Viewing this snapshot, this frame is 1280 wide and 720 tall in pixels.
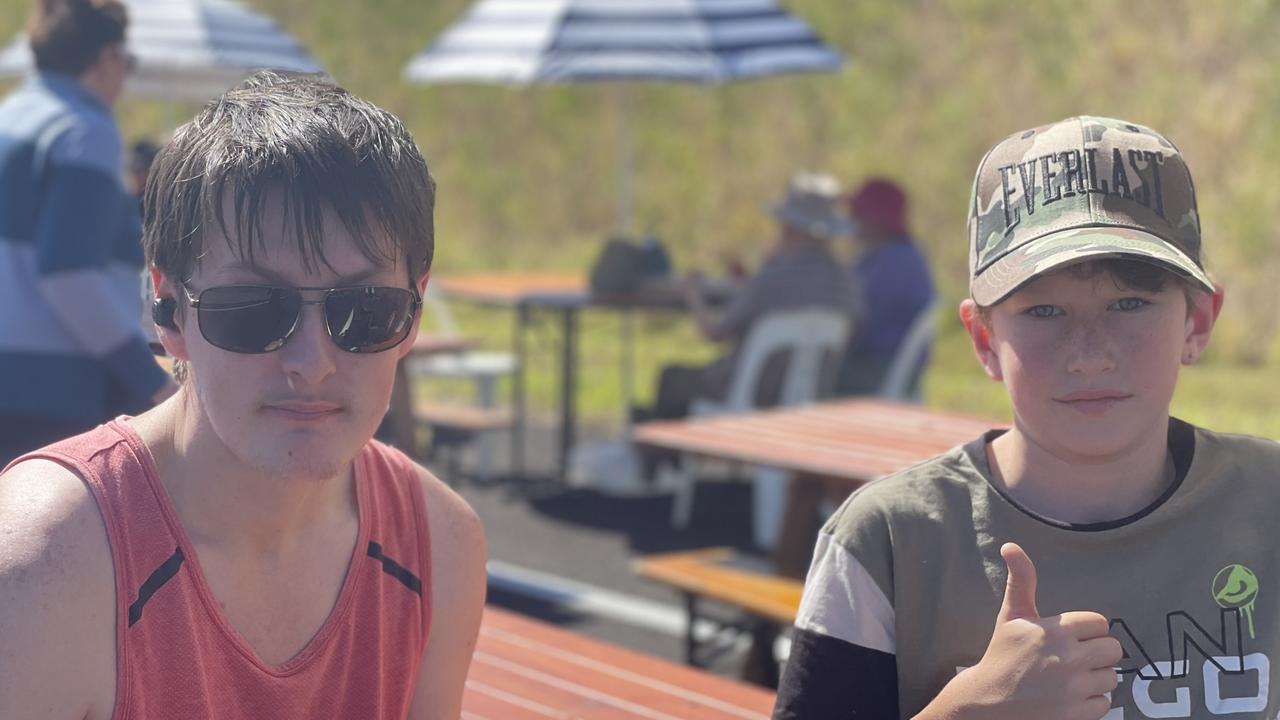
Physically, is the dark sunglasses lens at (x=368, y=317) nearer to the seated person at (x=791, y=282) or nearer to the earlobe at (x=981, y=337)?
the earlobe at (x=981, y=337)

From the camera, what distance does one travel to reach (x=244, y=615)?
1.71 meters

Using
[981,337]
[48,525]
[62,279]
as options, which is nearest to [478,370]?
[62,279]

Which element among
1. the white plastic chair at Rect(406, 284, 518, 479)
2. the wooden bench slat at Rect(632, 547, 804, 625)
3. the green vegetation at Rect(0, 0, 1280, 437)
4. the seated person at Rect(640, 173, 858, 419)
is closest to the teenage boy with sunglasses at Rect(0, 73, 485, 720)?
the wooden bench slat at Rect(632, 547, 804, 625)

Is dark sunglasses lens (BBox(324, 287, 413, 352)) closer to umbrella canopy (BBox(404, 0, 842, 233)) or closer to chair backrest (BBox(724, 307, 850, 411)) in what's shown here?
chair backrest (BBox(724, 307, 850, 411))

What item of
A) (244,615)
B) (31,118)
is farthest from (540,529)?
(244,615)

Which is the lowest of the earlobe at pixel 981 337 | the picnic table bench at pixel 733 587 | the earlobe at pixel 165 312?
the picnic table bench at pixel 733 587

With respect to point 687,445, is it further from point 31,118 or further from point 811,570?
point 811,570

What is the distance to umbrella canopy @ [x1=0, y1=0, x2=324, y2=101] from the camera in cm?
710

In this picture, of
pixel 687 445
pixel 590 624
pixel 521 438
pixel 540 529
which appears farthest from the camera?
pixel 521 438

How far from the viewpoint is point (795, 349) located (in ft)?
22.1

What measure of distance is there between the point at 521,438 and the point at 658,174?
4.97 metres

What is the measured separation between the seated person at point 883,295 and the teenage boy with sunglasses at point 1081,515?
502 centimetres

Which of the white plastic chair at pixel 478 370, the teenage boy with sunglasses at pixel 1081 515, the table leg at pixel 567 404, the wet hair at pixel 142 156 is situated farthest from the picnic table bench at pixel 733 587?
the white plastic chair at pixel 478 370

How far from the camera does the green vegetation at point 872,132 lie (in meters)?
9.52
